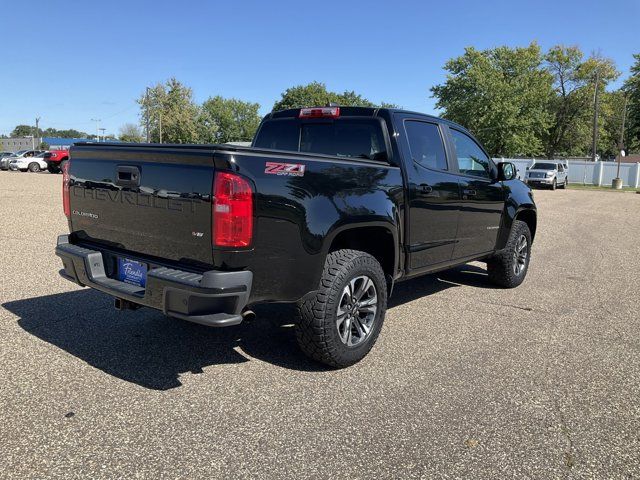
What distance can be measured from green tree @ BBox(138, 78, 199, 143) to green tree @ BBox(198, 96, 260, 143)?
1177 inches

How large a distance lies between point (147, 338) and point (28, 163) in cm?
3900

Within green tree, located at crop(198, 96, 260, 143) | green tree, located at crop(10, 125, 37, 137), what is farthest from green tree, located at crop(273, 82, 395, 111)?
green tree, located at crop(10, 125, 37, 137)

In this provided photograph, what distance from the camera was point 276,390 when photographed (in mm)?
3469

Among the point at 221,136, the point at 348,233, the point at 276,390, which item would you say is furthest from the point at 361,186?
the point at 221,136

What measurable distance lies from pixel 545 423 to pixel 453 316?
2.16 meters

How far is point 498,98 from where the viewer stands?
151 feet

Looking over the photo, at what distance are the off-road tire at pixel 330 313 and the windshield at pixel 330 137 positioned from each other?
1.07m

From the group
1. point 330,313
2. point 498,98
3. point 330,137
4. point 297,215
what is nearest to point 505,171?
point 330,137

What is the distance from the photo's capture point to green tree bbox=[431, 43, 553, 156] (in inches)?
1826

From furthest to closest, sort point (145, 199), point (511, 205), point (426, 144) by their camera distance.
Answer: point (511, 205), point (426, 144), point (145, 199)

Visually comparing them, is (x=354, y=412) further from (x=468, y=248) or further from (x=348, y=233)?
(x=468, y=248)

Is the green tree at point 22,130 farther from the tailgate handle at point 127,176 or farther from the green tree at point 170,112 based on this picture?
the tailgate handle at point 127,176

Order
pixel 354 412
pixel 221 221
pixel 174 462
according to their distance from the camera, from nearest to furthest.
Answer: pixel 174 462, pixel 221 221, pixel 354 412

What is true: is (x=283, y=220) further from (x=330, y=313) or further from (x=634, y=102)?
(x=634, y=102)
